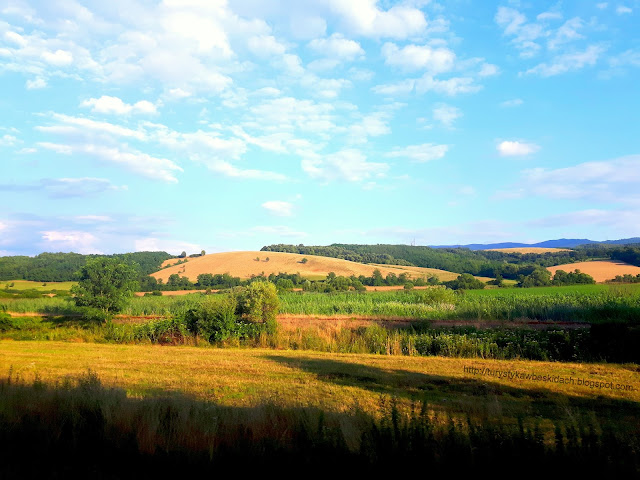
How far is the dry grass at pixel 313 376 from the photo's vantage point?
8.54m

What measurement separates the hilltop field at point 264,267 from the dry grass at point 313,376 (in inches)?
2508

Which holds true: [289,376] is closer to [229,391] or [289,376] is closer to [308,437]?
[229,391]

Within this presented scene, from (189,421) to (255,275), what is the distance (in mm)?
77694

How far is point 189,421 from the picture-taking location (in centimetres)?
471

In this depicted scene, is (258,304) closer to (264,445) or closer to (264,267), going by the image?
(264,445)

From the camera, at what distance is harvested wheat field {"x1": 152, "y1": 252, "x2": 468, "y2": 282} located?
275 ft

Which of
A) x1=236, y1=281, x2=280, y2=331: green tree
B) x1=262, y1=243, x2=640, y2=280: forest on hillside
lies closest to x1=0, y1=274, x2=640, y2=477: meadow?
x1=236, y1=281, x2=280, y2=331: green tree

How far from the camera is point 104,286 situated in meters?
23.4

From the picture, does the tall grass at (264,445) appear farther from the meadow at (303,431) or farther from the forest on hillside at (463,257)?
the forest on hillside at (463,257)

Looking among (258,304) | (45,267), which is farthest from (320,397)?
(45,267)

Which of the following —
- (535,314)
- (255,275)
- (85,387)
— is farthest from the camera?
(255,275)

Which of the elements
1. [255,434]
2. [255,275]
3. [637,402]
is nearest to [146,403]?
[255,434]

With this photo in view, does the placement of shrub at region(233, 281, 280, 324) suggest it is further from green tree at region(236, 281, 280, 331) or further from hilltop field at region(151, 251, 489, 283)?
hilltop field at region(151, 251, 489, 283)

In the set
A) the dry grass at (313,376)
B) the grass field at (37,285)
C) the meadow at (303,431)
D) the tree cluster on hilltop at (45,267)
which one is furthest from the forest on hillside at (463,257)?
the meadow at (303,431)
